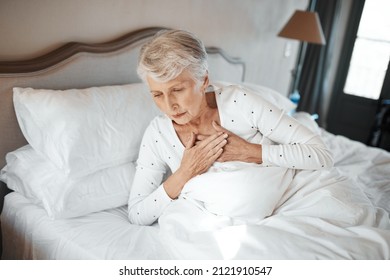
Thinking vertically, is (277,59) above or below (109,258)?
above

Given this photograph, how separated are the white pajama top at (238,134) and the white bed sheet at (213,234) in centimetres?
7

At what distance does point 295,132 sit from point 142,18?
835 mm

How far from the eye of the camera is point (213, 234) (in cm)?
87

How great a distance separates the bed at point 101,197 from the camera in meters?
0.84

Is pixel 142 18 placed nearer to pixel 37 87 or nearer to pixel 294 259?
pixel 37 87

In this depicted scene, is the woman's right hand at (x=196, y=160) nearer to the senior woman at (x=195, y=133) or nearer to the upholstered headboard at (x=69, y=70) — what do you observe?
the senior woman at (x=195, y=133)

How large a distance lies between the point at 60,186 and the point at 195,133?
0.44 m

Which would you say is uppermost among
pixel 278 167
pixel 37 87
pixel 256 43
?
pixel 256 43

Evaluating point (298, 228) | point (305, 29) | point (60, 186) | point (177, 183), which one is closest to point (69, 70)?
point (60, 186)

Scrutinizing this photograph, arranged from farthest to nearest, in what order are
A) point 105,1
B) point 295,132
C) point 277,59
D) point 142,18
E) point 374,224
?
point 277,59 → point 142,18 → point 105,1 → point 295,132 → point 374,224

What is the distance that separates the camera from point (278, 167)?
1028mm

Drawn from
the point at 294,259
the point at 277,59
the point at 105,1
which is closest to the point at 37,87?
the point at 105,1

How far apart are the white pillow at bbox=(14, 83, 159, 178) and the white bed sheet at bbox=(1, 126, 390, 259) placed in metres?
0.18

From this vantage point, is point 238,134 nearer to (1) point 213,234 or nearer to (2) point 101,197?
(1) point 213,234
